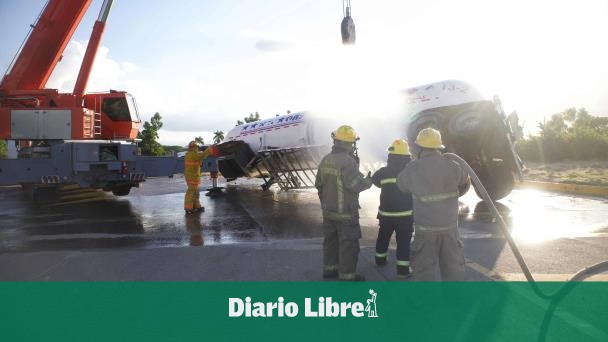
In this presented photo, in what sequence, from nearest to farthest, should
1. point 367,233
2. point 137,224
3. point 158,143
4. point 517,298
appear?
point 517,298 < point 367,233 < point 137,224 < point 158,143

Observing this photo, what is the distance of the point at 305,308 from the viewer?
14.2 ft

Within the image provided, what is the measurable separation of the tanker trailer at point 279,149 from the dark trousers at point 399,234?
6.18 metres

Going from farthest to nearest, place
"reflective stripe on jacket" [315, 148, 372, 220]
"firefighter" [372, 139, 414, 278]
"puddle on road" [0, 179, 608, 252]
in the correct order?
"puddle on road" [0, 179, 608, 252] → "firefighter" [372, 139, 414, 278] → "reflective stripe on jacket" [315, 148, 372, 220]

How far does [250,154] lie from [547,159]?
72.5 ft

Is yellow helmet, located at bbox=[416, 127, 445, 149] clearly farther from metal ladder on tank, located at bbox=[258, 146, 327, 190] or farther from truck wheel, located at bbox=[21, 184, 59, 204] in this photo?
truck wheel, located at bbox=[21, 184, 59, 204]

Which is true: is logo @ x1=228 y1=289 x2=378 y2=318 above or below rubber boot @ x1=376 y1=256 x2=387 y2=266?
below

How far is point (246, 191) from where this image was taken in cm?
1606

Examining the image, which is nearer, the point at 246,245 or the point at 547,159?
the point at 246,245

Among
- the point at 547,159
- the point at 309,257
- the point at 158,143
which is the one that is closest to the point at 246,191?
the point at 309,257

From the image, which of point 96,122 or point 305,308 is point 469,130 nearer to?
point 305,308

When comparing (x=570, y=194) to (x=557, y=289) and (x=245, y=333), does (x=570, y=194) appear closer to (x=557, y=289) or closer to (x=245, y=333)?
(x=557, y=289)

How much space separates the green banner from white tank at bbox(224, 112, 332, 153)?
7670 mm

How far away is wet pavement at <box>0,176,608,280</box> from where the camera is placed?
220 inches

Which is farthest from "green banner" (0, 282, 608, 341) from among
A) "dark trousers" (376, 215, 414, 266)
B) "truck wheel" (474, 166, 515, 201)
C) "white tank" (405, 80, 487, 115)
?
"white tank" (405, 80, 487, 115)
